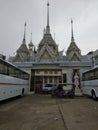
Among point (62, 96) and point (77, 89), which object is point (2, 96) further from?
point (77, 89)

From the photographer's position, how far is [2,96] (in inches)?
421

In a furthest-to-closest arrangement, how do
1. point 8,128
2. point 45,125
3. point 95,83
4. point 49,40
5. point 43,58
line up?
point 49,40 < point 43,58 < point 95,83 < point 45,125 < point 8,128

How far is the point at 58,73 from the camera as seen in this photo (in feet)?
92.8

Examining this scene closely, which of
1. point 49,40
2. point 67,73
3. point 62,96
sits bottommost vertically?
point 62,96

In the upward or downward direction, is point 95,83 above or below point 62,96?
above

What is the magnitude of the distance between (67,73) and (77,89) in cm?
470

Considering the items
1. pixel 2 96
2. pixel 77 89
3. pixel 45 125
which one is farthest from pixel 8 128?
pixel 77 89

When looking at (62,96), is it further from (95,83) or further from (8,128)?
(8,128)

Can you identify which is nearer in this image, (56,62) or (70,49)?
(56,62)

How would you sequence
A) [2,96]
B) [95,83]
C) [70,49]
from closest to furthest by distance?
[2,96], [95,83], [70,49]

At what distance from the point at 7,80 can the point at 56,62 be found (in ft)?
58.5

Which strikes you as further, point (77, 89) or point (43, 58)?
point (43, 58)

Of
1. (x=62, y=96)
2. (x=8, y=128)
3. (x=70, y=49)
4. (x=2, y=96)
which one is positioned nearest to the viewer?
(x=8, y=128)

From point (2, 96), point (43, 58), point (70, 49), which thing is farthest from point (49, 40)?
point (2, 96)
